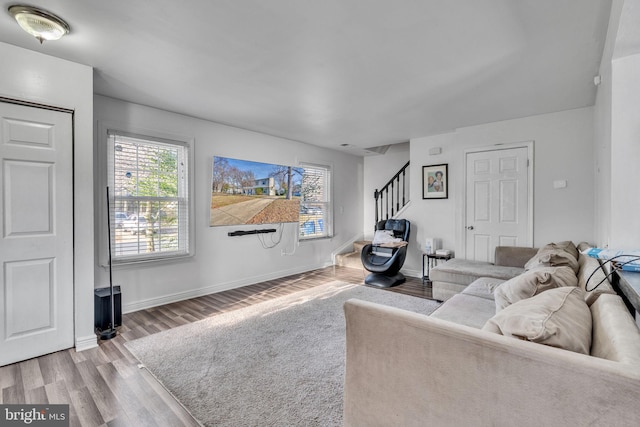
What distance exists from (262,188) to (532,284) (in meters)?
3.77

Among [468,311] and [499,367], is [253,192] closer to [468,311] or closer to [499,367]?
[468,311]

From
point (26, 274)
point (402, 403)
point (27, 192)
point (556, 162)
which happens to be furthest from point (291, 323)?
point (556, 162)

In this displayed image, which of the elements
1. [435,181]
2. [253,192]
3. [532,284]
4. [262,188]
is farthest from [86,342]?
[435,181]

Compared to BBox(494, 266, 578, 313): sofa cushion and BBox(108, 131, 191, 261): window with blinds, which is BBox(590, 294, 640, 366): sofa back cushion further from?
BBox(108, 131, 191, 261): window with blinds

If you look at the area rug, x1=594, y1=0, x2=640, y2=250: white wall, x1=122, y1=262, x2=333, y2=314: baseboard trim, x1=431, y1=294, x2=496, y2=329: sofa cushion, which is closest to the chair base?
the area rug

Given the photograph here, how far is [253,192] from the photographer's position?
462cm

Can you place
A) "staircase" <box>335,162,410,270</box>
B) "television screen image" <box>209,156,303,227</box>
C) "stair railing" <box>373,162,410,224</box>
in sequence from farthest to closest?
"stair railing" <box>373,162,410,224</box>
"staircase" <box>335,162,410,270</box>
"television screen image" <box>209,156,303,227</box>

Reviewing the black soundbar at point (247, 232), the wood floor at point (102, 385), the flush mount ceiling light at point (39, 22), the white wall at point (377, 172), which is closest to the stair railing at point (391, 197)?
the white wall at point (377, 172)

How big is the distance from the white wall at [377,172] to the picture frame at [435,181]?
1.31 m

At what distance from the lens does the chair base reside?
4551mm

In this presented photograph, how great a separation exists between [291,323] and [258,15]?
8.76 feet

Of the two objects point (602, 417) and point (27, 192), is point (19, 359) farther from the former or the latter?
point (602, 417)

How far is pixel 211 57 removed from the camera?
243 cm

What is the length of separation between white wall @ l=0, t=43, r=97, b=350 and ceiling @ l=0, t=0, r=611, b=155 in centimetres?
13
